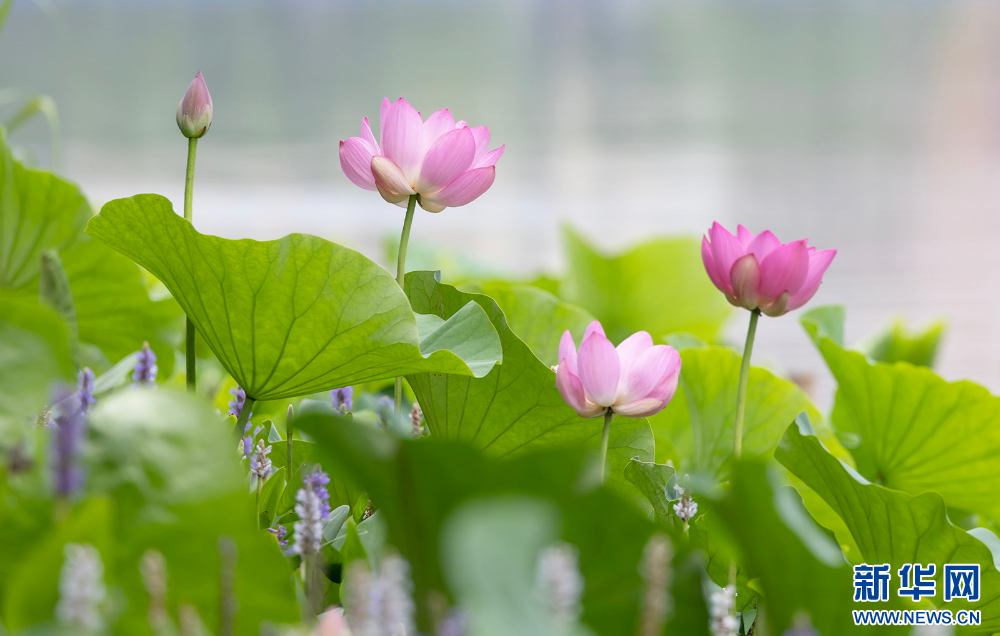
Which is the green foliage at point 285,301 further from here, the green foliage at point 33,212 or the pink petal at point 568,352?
the green foliage at point 33,212

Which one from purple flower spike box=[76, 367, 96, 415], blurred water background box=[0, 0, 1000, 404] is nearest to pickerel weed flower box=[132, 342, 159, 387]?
purple flower spike box=[76, 367, 96, 415]

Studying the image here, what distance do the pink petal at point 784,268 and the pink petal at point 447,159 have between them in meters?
0.11

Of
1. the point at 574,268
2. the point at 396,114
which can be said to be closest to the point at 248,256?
the point at 396,114

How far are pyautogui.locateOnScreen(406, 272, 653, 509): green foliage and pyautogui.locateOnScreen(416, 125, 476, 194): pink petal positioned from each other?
40 millimetres

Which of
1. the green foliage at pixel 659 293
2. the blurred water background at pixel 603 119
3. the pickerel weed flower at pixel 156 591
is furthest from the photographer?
the blurred water background at pixel 603 119

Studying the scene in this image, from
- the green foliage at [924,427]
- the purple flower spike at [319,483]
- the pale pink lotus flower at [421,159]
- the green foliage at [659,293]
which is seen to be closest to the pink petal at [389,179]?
the pale pink lotus flower at [421,159]

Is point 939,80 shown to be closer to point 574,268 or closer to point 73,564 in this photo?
point 574,268

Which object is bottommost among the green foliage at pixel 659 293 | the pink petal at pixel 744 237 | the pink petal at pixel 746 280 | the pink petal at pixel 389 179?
the pink petal at pixel 746 280

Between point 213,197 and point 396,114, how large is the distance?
4.72 m

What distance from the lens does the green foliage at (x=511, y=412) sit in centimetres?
29

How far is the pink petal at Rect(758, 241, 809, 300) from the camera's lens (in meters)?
0.28

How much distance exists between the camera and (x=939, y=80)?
8.55 m

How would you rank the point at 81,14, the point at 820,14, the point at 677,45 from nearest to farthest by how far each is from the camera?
the point at 81,14
the point at 677,45
the point at 820,14

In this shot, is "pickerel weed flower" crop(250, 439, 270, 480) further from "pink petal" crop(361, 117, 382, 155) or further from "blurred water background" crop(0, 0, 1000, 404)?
"blurred water background" crop(0, 0, 1000, 404)
